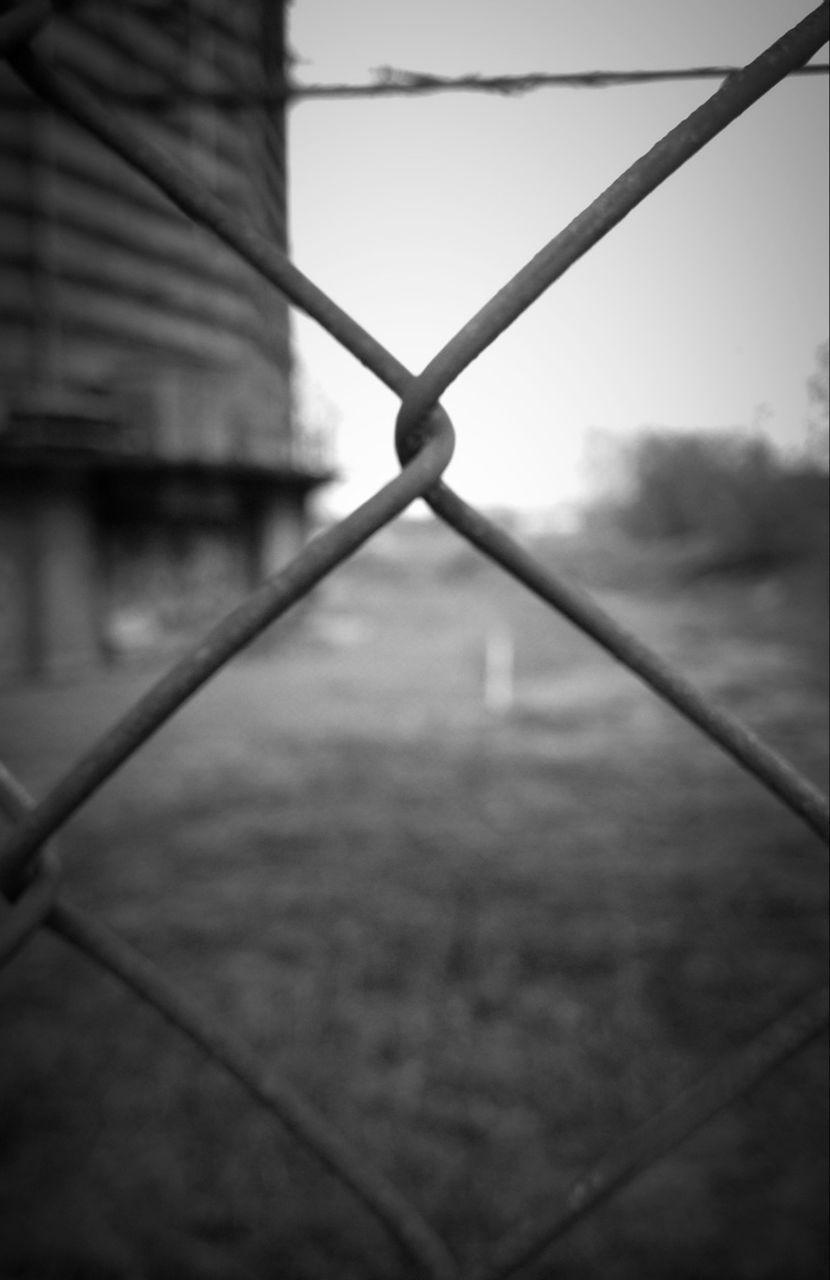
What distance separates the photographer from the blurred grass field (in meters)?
1.57

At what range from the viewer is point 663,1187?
5.53 feet

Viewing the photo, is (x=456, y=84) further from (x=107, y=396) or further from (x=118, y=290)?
(x=118, y=290)

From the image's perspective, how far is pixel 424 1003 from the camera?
7.98 ft

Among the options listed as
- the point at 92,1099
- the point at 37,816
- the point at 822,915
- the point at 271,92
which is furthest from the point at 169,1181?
the point at 822,915

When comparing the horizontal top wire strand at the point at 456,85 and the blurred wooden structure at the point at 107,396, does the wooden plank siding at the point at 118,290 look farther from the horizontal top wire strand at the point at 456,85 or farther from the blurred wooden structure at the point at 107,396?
the horizontal top wire strand at the point at 456,85

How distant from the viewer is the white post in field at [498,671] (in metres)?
8.28

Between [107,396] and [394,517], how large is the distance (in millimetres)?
9348

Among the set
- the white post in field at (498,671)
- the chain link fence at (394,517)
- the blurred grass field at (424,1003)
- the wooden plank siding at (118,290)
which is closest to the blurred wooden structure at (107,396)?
the wooden plank siding at (118,290)

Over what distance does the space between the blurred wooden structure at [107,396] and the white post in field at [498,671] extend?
13.7 feet

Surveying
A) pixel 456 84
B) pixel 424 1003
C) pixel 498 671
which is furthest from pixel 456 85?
pixel 498 671

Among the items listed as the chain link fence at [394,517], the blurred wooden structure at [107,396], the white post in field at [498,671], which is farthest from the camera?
the white post in field at [498,671]

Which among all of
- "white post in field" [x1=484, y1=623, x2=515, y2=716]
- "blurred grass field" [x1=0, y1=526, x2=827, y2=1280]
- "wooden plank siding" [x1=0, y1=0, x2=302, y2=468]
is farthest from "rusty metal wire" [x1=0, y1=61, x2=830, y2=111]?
"white post in field" [x1=484, y1=623, x2=515, y2=716]

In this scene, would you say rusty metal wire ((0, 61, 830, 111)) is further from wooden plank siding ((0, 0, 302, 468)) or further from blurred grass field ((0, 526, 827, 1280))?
wooden plank siding ((0, 0, 302, 468))

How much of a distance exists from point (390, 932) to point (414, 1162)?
1184 mm
